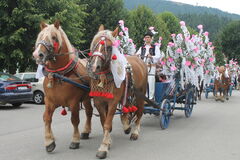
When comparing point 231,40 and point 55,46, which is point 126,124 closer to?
point 55,46

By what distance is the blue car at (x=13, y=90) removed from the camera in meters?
12.1

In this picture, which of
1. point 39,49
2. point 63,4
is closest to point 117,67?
point 39,49

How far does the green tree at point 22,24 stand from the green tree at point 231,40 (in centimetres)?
4310

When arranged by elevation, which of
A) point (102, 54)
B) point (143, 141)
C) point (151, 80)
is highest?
point (102, 54)

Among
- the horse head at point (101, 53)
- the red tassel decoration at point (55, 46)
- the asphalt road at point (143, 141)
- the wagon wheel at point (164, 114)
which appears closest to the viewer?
the horse head at point (101, 53)

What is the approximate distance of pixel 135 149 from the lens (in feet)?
19.9

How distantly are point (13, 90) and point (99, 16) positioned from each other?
15.1 meters

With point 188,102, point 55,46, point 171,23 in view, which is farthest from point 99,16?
point 171,23

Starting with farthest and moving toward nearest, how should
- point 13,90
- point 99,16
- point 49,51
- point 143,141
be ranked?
point 99,16, point 13,90, point 143,141, point 49,51

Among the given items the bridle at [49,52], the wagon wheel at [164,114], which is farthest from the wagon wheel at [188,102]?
the bridle at [49,52]

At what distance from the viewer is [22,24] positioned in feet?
60.4

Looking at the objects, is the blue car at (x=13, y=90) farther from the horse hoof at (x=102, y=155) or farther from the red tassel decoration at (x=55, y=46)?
the horse hoof at (x=102, y=155)

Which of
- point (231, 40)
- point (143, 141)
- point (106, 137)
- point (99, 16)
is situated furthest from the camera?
point (231, 40)

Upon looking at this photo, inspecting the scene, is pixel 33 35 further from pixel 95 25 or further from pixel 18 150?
pixel 18 150
